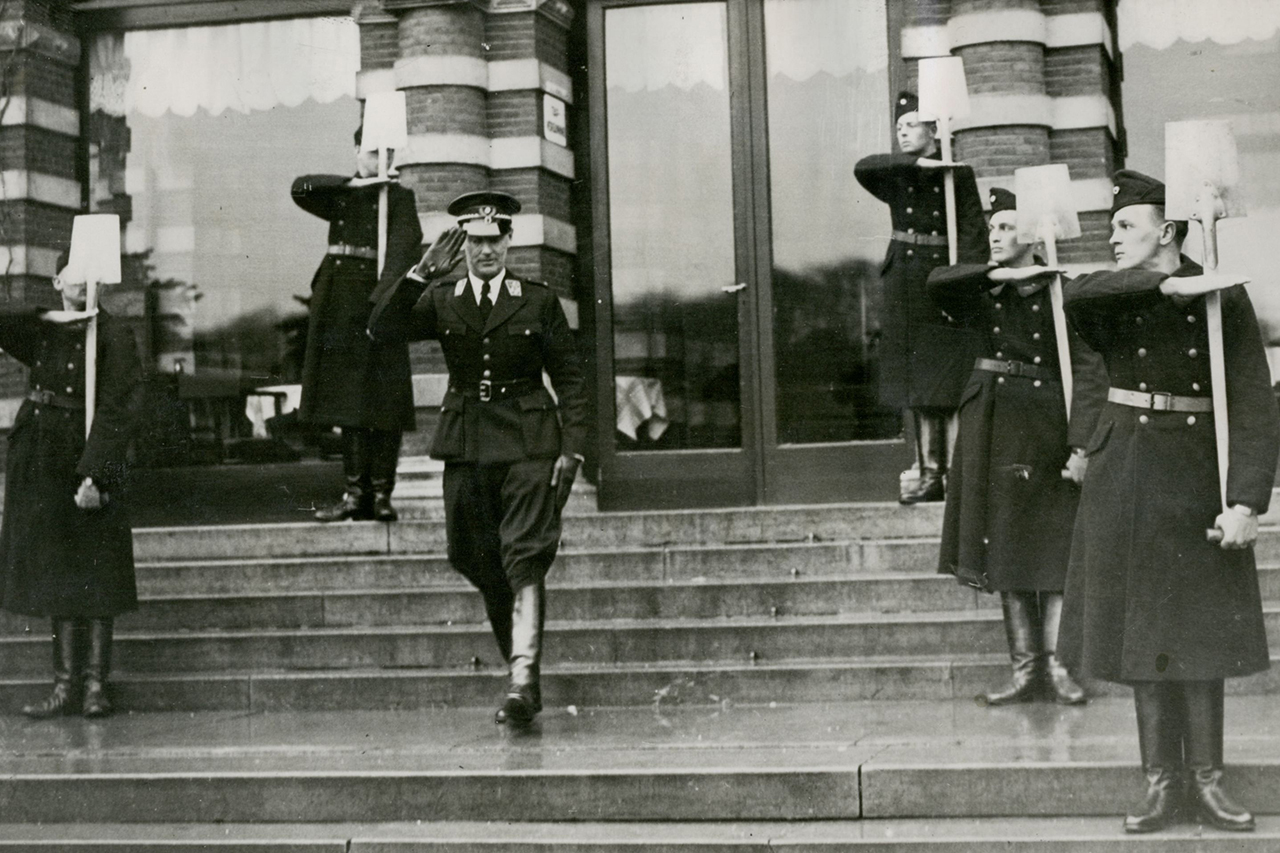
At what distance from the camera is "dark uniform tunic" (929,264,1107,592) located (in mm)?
6906

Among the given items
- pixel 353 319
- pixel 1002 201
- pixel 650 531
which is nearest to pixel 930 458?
pixel 650 531

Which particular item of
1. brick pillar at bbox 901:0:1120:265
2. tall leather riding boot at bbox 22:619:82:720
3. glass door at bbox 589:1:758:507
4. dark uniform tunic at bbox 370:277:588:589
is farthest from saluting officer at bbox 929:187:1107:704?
tall leather riding boot at bbox 22:619:82:720

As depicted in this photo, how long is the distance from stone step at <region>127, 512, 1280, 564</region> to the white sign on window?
9.53ft

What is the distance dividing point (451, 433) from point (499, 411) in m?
0.23

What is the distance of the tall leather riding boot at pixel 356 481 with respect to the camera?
9531 mm

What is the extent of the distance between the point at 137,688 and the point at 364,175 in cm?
336

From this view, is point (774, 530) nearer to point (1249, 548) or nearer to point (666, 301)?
point (666, 301)

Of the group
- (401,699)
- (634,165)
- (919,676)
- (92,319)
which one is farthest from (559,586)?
(634,165)

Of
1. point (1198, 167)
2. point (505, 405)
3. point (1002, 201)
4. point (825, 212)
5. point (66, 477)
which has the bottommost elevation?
point (66, 477)

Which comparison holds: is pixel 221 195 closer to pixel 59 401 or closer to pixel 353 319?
pixel 353 319

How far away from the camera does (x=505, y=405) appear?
23.0 ft

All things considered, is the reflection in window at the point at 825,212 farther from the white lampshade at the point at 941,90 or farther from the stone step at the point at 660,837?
the stone step at the point at 660,837

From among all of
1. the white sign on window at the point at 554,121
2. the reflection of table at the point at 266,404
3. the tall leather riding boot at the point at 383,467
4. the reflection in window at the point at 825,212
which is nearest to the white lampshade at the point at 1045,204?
the reflection in window at the point at 825,212

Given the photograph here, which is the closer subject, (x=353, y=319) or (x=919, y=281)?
(x=919, y=281)
